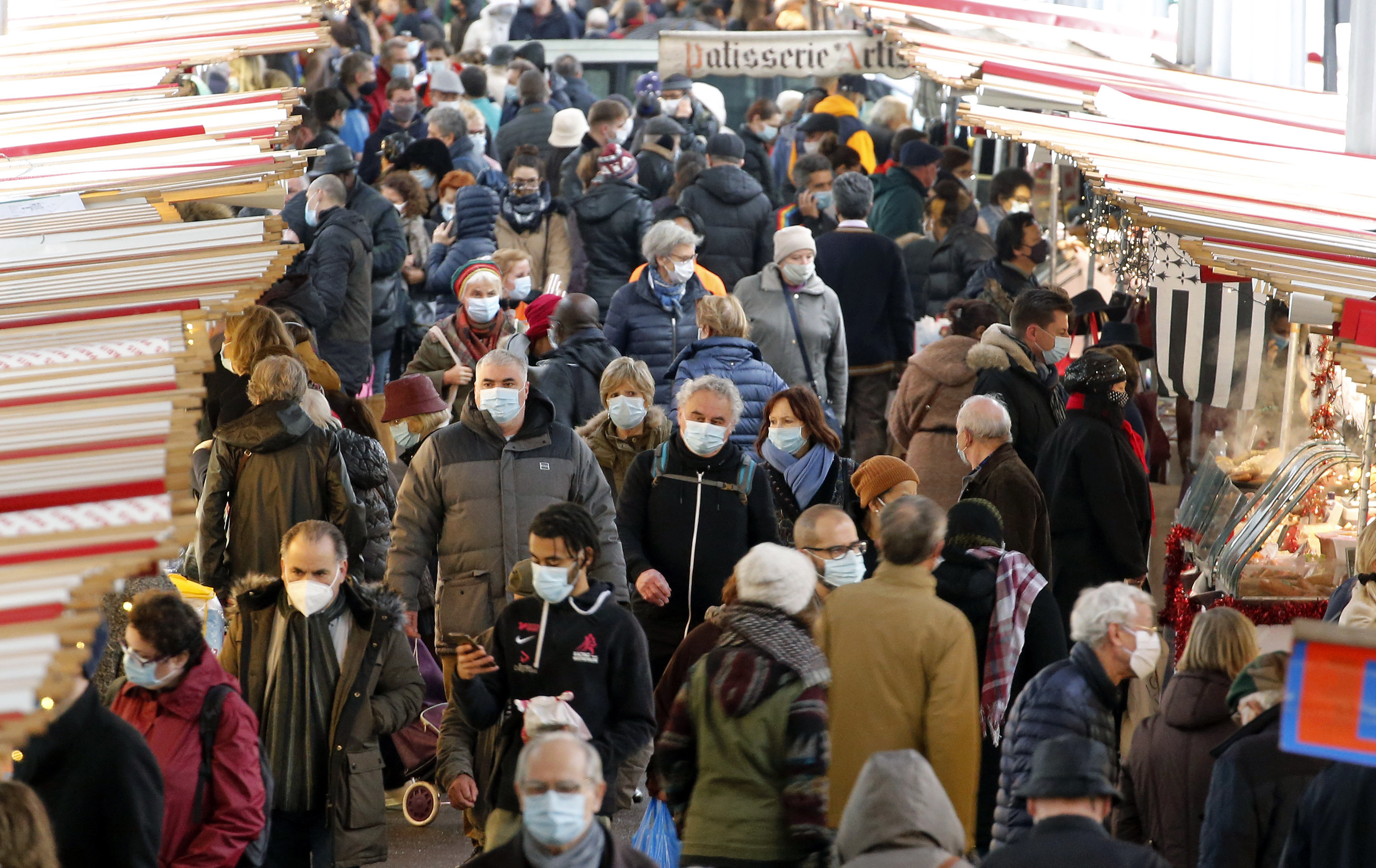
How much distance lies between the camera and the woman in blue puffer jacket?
8.55 m

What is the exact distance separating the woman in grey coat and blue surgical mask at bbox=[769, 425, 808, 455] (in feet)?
8.57

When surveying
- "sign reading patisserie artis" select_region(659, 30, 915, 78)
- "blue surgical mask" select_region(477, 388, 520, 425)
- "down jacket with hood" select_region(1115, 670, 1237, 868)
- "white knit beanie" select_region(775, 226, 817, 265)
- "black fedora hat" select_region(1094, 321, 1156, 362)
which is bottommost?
"black fedora hat" select_region(1094, 321, 1156, 362)

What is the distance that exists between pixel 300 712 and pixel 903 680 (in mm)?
2011

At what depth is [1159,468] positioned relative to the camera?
11.7 meters

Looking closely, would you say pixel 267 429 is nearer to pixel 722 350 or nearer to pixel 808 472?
pixel 808 472

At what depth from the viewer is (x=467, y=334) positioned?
31.5 feet

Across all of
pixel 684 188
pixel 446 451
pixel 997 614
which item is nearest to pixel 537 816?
pixel 997 614

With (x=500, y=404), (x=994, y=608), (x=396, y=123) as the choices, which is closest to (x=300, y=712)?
(x=500, y=404)

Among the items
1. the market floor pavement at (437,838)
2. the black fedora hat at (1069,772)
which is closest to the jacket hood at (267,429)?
the market floor pavement at (437,838)

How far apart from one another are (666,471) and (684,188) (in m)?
6.20

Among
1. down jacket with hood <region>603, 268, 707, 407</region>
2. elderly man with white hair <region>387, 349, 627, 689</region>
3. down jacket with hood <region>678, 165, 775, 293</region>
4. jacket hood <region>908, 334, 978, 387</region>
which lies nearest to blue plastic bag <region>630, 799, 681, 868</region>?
elderly man with white hair <region>387, 349, 627, 689</region>

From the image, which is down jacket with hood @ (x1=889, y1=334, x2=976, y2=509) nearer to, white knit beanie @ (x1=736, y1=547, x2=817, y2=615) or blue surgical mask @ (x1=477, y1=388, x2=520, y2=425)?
blue surgical mask @ (x1=477, y1=388, x2=520, y2=425)

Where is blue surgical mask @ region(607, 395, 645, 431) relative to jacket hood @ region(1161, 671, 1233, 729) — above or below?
above

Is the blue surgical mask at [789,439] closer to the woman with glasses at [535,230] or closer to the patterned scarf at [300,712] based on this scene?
the patterned scarf at [300,712]
